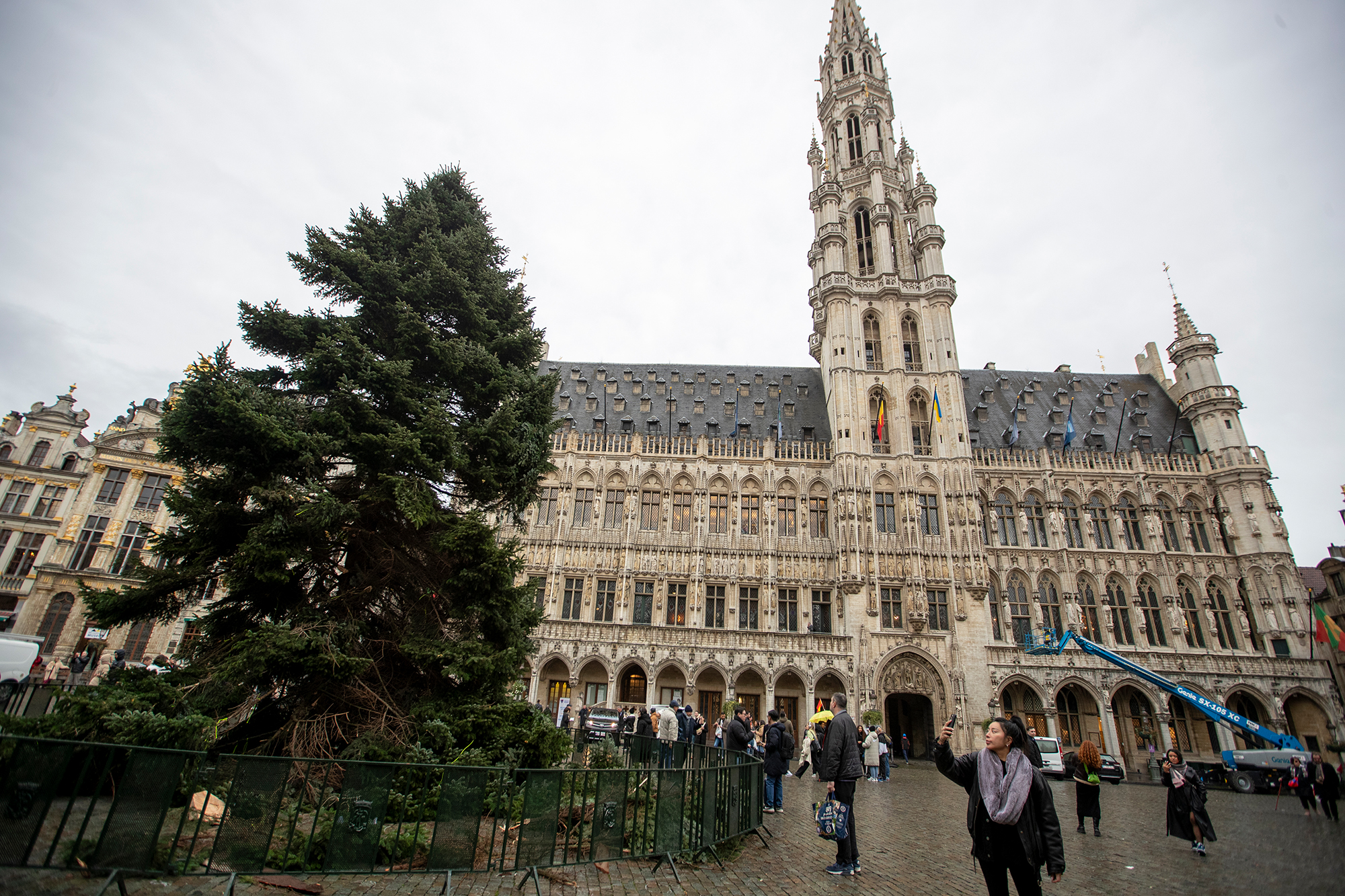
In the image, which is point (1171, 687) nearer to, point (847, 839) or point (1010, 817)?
point (847, 839)

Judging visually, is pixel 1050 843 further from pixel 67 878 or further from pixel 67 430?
pixel 67 430

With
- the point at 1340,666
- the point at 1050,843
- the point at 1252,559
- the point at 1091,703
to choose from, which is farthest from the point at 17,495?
the point at 1340,666

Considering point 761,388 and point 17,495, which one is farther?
point 761,388

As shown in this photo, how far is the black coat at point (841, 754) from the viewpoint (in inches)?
285

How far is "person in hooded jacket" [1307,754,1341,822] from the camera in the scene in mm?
13078

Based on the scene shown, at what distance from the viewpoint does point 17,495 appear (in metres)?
34.2

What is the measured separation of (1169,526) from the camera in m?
32.7

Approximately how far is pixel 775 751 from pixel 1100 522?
30.8 meters

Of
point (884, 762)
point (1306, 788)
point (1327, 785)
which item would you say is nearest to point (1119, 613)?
point (1306, 788)

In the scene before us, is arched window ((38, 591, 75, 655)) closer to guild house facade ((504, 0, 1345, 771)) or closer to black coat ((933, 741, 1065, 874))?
guild house facade ((504, 0, 1345, 771))

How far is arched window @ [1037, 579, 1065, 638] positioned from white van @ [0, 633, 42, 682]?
40733 mm

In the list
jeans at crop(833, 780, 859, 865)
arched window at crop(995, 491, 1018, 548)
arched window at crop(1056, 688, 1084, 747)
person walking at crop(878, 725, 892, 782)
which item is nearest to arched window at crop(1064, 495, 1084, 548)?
arched window at crop(995, 491, 1018, 548)

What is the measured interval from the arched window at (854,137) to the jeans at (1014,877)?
147ft

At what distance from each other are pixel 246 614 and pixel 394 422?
4090 millimetres
